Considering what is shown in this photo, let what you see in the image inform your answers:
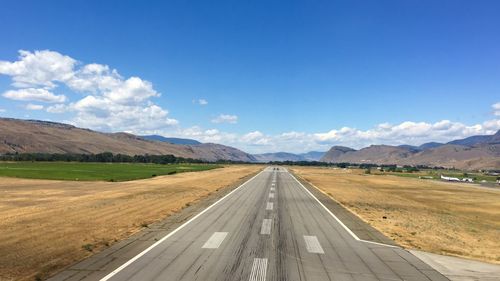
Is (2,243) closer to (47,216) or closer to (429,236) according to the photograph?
(47,216)

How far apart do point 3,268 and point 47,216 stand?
1232 cm

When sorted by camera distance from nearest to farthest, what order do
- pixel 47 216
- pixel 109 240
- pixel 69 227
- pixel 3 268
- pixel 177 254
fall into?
pixel 3 268
pixel 177 254
pixel 109 240
pixel 69 227
pixel 47 216

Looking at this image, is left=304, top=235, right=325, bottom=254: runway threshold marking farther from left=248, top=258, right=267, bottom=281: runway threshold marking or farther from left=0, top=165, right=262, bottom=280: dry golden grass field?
left=0, top=165, right=262, bottom=280: dry golden grass field

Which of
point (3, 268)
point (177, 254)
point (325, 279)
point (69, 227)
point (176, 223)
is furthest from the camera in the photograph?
point (176, 223)

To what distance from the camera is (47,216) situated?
78.6 ft

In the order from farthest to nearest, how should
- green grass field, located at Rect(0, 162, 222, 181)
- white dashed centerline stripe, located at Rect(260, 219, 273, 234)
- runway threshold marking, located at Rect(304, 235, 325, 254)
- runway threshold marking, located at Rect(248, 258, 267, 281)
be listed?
green grass field, located at Rect(0, 162, 222, 181) → white dashed centerline stripe, located at Rect(260, 219, 273, 234) → runway threshold marking, located at Rect(304, 235, 325, 254) → runway threshold marking, located at Rect(248, 258, 267, 281)

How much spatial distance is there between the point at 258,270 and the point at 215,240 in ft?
16.3

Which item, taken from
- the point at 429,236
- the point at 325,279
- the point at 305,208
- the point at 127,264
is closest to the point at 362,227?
the point at 429,236

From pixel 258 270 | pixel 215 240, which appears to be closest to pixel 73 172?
pixel 215 240

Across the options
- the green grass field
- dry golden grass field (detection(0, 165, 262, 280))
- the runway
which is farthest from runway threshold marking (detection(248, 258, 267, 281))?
the green grass field

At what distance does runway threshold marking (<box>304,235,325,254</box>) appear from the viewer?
1516 centimetres

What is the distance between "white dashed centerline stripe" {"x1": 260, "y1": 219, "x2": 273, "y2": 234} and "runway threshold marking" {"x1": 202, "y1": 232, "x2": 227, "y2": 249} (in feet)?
6.02

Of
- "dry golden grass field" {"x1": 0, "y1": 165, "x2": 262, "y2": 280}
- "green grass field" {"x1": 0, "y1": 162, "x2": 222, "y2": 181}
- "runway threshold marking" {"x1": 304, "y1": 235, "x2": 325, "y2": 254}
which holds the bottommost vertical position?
"dry golden grass field" {"x1": 0, "y1": 165, "x2": 262, "y2": 280}

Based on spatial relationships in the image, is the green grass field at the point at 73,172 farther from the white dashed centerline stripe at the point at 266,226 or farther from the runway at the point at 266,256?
the runway at the point at 266,256
